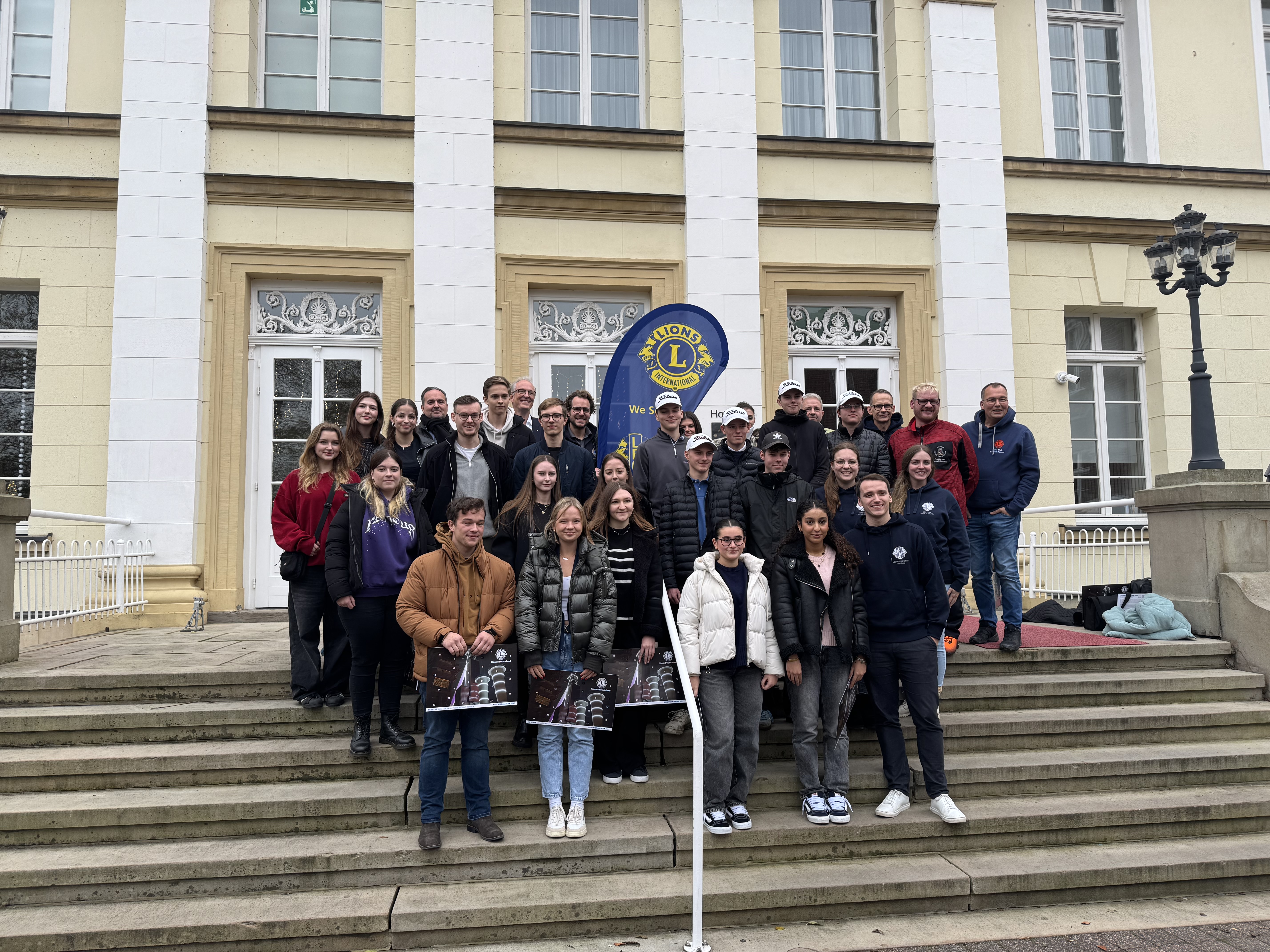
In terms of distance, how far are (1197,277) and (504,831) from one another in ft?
27.2

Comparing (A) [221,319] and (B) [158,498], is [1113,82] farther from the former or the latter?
(B) [158,498]

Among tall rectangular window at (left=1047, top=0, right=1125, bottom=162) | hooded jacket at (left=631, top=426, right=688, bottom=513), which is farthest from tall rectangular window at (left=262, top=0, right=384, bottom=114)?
tall rectangular window at (left=1047, top=0, right=1125, bottom=162)

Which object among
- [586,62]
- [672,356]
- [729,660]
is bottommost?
[729,660]

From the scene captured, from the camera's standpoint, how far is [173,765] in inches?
195

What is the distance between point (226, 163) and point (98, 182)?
1.30m

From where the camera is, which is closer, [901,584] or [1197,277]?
[901,584]

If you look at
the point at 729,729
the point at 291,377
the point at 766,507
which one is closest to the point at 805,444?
the point at 766,507

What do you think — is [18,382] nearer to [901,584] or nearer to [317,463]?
[317,463]

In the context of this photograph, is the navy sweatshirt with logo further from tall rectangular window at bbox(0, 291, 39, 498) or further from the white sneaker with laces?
tall rectangular window at bbox(0, 291, 39, 498)

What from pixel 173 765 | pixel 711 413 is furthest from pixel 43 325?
pixel 711 413

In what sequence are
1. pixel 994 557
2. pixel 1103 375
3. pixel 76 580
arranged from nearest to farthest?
pixel 994 557 < pixel 76 580 < pixel 1103 375

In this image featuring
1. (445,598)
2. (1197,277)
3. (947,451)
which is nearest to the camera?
(445,598)

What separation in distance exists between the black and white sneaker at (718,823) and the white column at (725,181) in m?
5.69

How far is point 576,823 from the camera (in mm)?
4527
